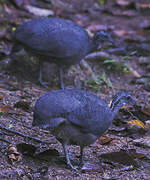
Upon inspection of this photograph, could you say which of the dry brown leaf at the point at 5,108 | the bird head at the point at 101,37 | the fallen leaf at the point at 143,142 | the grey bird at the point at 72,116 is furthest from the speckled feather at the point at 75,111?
the bird head at the point at 101,37

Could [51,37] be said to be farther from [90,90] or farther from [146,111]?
[146,111]

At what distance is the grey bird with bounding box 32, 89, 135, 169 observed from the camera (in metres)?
3.31

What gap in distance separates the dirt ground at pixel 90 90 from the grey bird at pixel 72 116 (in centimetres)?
28

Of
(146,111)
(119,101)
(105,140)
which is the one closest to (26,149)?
(105,140)

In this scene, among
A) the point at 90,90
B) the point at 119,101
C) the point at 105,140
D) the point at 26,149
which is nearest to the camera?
the point at 26,149

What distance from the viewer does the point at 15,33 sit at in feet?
19.6

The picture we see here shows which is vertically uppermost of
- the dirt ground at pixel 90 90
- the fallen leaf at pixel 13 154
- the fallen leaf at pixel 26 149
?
the fallen leaf at pixel 13 154

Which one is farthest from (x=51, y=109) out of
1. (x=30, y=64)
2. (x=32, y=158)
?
(x=30, y=64)

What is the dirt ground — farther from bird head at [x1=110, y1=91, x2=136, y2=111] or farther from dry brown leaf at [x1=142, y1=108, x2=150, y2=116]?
bird head at [x1=110, y1=91, x2=136, y2=111]

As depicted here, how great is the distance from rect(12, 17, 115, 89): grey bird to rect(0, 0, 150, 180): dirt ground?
546mm

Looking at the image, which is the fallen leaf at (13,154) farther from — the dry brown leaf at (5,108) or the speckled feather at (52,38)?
the speckled feather at (52,38)

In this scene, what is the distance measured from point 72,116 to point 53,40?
263cm

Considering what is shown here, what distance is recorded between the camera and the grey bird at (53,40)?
5.73 meters

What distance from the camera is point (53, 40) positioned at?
5.73 metres
